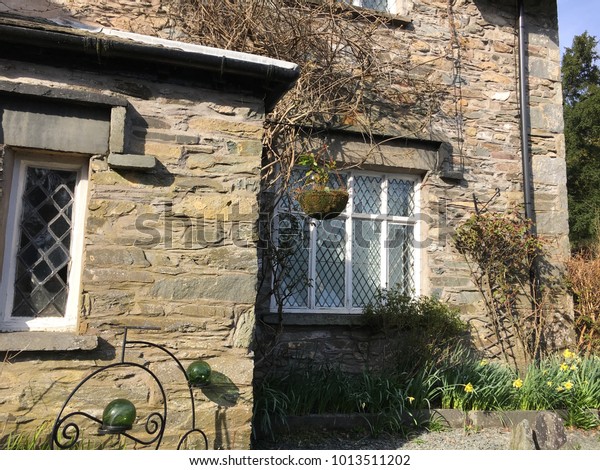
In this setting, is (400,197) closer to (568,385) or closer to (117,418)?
(568,385)

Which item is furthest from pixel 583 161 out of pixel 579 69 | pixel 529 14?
pixel 529 14

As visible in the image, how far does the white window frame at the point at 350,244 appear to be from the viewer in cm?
578

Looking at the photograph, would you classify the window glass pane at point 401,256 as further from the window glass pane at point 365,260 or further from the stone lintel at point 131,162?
the stone lintel at point 131,162

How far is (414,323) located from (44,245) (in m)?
3.64

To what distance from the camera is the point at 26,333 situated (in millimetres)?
3383

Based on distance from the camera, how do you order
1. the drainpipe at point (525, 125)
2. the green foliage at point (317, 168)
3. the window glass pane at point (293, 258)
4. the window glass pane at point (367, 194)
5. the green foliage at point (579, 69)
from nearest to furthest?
the green foliage at point (317, 168) < the window glass pane at point (293, 258) < the window glass pane at point (367, 194) < the drainpipe at point (525, 125) < the green foliage at point (579, 69)

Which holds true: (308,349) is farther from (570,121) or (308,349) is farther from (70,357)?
(570,121)

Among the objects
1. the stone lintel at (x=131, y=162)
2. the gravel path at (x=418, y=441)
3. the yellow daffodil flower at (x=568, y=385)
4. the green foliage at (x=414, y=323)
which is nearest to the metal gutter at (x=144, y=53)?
the stone lintel at (x=131, y=162)

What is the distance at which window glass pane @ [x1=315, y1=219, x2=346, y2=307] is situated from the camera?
5.84m

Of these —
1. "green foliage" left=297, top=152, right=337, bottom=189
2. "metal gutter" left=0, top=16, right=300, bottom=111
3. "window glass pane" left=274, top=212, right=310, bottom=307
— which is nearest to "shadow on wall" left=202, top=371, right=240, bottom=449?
"window glass pane" left=274, top=212, right=310, bottom=307

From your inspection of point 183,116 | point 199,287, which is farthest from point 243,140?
point 199,287

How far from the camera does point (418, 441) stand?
455 cm

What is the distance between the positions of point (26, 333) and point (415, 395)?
348 centimetres

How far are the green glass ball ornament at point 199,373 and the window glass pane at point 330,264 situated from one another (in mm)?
2427
